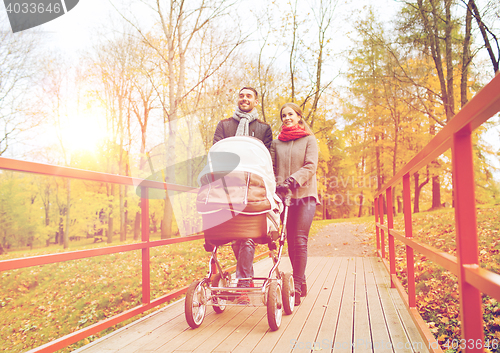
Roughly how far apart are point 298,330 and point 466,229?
1731mm

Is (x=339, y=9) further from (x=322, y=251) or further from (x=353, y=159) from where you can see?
(x=353, y=159)

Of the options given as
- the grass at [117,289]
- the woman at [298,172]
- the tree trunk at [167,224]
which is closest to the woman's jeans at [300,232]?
the woman at [298,172]

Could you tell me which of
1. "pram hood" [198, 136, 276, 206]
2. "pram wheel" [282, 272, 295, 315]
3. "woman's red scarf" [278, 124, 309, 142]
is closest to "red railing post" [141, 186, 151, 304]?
"pram hood" [198, 136, 276, 206]

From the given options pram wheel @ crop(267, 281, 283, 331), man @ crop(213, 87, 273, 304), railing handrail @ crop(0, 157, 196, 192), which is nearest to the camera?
railing handrail @ crop(0, 157, 196, 192)

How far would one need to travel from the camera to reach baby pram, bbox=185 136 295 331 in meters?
2.60

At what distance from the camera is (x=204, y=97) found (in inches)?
566

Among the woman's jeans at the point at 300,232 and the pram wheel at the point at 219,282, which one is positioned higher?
the woman's jeans at the point at 300,232

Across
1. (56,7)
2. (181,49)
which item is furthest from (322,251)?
(56,7)

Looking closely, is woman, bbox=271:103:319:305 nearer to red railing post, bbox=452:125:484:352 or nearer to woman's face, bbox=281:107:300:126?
woman's face, bbox=281:107:300:126

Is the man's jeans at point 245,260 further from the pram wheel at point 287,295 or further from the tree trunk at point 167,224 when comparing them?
the tree trunk at point 167,224

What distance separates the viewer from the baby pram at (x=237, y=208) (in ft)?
8.54

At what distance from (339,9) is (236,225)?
27.2 feet

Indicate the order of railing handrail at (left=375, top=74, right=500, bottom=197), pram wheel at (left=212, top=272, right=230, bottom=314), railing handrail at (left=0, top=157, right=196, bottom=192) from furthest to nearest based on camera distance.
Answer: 1. pram wheel at (left=212, top=272, right=230, bottom=314)
2. railing handrail at (left=0, top=157, right=196, bottom=192)
3. railing handrail at (left=375, top=74, right=500, bottom=197)

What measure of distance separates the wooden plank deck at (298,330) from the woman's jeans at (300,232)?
12.1 inches
